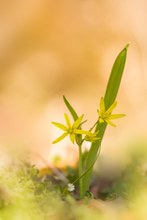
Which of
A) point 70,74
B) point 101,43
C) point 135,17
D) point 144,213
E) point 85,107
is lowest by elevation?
point 144,213

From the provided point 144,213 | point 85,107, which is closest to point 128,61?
point 85,107

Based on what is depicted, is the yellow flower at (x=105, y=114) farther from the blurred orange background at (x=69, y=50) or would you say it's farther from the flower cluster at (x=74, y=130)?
the blurred orange background at (x=69, y=50)

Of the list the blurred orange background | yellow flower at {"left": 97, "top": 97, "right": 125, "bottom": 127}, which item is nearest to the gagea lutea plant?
yellow flower at {"left": 97, "top": 97, "right": 125, "bottom": 127}

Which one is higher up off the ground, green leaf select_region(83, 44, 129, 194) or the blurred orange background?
the blurred orange background

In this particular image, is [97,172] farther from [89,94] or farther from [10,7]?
[10,7]

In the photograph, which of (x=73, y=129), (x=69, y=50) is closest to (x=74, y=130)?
(x=73, y=129)

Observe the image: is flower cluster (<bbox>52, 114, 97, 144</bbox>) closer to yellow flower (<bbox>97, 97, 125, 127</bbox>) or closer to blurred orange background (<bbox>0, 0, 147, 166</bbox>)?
yellow flower (<bbox>97, 97, 125, 127</bbox>)

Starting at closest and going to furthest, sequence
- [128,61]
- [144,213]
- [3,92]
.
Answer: [144,213] → [3,92] → [128,61]

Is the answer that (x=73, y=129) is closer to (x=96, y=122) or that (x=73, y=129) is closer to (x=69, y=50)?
(x=96, y=122)
